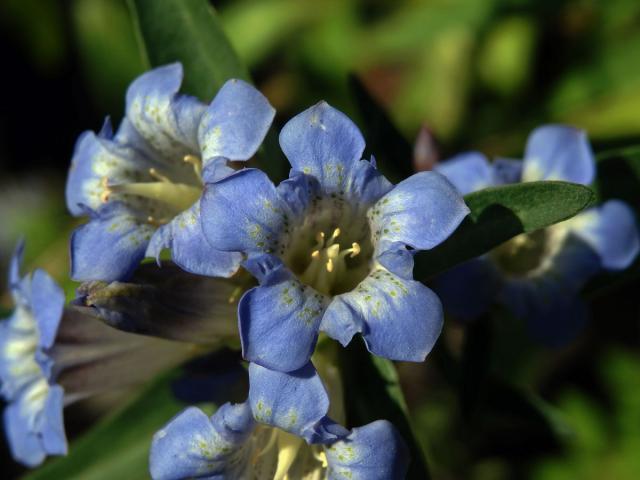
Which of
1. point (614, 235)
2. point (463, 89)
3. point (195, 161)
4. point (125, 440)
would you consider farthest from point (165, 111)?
point (463, 89)

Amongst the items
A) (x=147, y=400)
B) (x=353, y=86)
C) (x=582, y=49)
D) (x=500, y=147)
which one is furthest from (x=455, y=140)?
(x=147, y=400)

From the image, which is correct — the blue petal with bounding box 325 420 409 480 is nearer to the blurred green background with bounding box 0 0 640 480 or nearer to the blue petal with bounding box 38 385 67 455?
the blue petal with bounding box 38 385 67 455

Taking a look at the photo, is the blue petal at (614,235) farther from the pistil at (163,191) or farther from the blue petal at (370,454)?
the pistil at (163,191)

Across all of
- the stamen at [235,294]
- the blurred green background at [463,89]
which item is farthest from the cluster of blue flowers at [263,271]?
the blurred green background at [463,89]

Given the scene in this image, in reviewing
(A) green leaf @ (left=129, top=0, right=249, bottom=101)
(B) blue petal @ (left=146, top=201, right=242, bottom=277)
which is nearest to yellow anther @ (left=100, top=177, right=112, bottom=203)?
(B) blue petal @ (left=146, top=201, right=242, bottom=277)

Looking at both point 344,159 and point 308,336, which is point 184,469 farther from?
point 344,159
